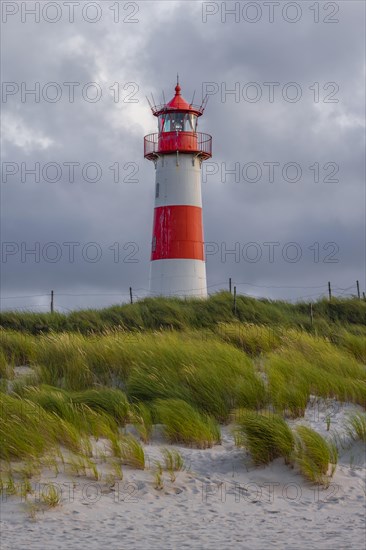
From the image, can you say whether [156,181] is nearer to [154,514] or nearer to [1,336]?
[1,336]

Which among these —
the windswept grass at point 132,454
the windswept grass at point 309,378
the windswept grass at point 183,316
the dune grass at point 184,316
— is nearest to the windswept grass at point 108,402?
the windswept grass at point 132,454

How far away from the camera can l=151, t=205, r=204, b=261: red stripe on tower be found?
20.7m

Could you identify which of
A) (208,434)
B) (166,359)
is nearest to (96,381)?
(166,359)

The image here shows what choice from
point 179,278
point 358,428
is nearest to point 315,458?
point 358,428

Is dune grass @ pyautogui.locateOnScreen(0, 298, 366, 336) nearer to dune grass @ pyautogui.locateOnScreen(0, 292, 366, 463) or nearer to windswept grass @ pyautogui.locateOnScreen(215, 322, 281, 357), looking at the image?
dune grass @ pyautogui.locateOnScreen(0, 292, 366, 463)

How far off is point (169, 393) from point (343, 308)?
9966mm

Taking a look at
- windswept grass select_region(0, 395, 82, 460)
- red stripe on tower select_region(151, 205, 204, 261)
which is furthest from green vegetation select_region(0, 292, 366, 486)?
red stripe on tower select_region(151, 205, 204, 261)

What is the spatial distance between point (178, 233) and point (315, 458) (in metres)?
14.6

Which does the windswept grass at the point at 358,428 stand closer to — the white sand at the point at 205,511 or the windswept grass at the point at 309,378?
the white sand at the point at 205,511

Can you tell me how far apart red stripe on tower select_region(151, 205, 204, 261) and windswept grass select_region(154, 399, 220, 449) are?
43.4 feet

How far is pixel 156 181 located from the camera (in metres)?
21.8

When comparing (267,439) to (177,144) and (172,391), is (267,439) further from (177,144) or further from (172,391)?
(177,144)

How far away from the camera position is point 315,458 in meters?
6.51

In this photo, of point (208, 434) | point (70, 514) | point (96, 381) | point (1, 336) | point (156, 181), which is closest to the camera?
point (70, 514)
